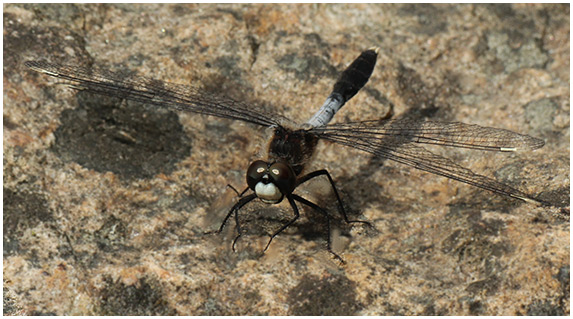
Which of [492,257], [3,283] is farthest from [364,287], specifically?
[3,283]

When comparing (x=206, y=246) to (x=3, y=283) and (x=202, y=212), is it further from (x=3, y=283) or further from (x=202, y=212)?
(x=3, y=283)

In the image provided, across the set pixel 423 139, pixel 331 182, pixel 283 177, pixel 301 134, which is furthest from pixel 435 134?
pixel 283 177

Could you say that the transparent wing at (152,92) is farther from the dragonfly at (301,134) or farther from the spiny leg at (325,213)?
the spiny leg at (325,213)

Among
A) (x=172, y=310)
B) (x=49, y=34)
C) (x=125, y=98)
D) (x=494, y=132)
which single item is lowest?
(x=172, y=310)

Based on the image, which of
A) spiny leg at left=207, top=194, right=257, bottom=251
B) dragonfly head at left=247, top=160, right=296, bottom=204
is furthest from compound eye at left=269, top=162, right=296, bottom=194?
spiny leg at left=207, top=194, right=257, bottom=251

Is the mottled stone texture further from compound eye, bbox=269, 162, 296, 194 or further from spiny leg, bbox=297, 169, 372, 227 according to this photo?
compound eye, bbox=269, 162, 296, 194

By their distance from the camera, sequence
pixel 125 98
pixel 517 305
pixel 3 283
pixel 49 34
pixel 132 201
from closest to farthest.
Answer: pixel 517 305 → pixel 3 283 → pixel 132 201 → pixel 125 98 → pixel 49 34
